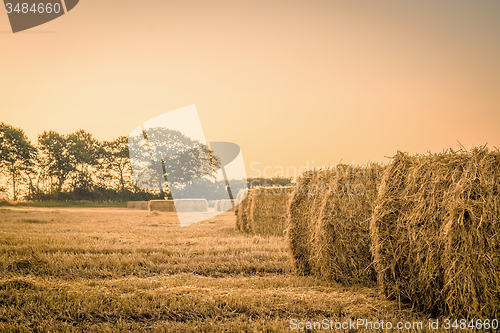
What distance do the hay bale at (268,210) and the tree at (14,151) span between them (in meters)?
42.0

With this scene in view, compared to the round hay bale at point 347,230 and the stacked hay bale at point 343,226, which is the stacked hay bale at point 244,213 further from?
the round hay bale at point 347,230

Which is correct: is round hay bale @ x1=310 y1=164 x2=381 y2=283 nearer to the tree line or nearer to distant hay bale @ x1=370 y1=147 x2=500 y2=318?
distant hay bale @ x1=370 y1=147 x2=500 y2=318

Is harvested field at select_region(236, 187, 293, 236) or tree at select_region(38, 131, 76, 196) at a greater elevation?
tree at select_region(38, 131, 76, 196)

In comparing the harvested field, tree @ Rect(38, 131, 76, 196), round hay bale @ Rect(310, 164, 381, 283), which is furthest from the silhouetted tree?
round hay bale @ Rect(310, 164, 381, 283)

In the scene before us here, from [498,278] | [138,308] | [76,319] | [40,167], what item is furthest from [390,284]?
[40,167]

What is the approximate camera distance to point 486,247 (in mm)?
3727

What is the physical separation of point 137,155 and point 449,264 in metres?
51.5

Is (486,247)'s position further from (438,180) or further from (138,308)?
(138,308)

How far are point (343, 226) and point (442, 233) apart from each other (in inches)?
74.0

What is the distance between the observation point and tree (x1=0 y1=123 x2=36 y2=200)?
144ft

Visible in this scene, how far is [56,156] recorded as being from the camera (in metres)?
47.5

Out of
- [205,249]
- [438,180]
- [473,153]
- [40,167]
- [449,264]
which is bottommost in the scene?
[205,249]

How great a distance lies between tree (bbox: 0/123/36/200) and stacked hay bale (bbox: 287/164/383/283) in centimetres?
4742

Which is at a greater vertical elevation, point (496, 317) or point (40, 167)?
point (40, 167)
